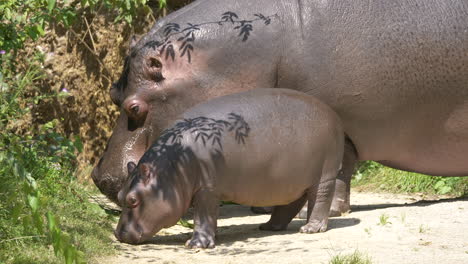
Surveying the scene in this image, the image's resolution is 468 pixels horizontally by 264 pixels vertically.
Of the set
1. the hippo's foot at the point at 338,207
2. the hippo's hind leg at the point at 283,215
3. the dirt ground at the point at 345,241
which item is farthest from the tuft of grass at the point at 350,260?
the hippo's foot at the point at 338,207

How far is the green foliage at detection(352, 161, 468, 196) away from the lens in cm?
864

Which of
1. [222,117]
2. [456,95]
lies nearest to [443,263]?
[222,117]

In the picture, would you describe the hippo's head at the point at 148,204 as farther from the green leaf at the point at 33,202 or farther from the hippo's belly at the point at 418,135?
the green leaf at the point at 33,202

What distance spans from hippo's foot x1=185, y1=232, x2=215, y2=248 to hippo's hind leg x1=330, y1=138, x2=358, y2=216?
1.54 metres

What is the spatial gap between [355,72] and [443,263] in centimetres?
225

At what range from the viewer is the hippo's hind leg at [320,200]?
613cm

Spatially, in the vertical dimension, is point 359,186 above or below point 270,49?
below

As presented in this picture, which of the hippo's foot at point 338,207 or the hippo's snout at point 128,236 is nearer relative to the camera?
the hippo's snout at point 128,236

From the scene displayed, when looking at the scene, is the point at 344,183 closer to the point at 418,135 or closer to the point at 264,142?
the point at 418,135

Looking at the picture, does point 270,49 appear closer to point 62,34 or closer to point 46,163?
point 46,163

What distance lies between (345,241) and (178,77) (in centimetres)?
196

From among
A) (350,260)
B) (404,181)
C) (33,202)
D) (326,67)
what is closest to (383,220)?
(326,67)

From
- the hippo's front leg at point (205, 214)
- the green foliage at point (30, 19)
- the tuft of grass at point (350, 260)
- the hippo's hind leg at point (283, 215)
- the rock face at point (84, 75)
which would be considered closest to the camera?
the tuft of grass at point (350, 260)

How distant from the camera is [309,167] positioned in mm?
6008
